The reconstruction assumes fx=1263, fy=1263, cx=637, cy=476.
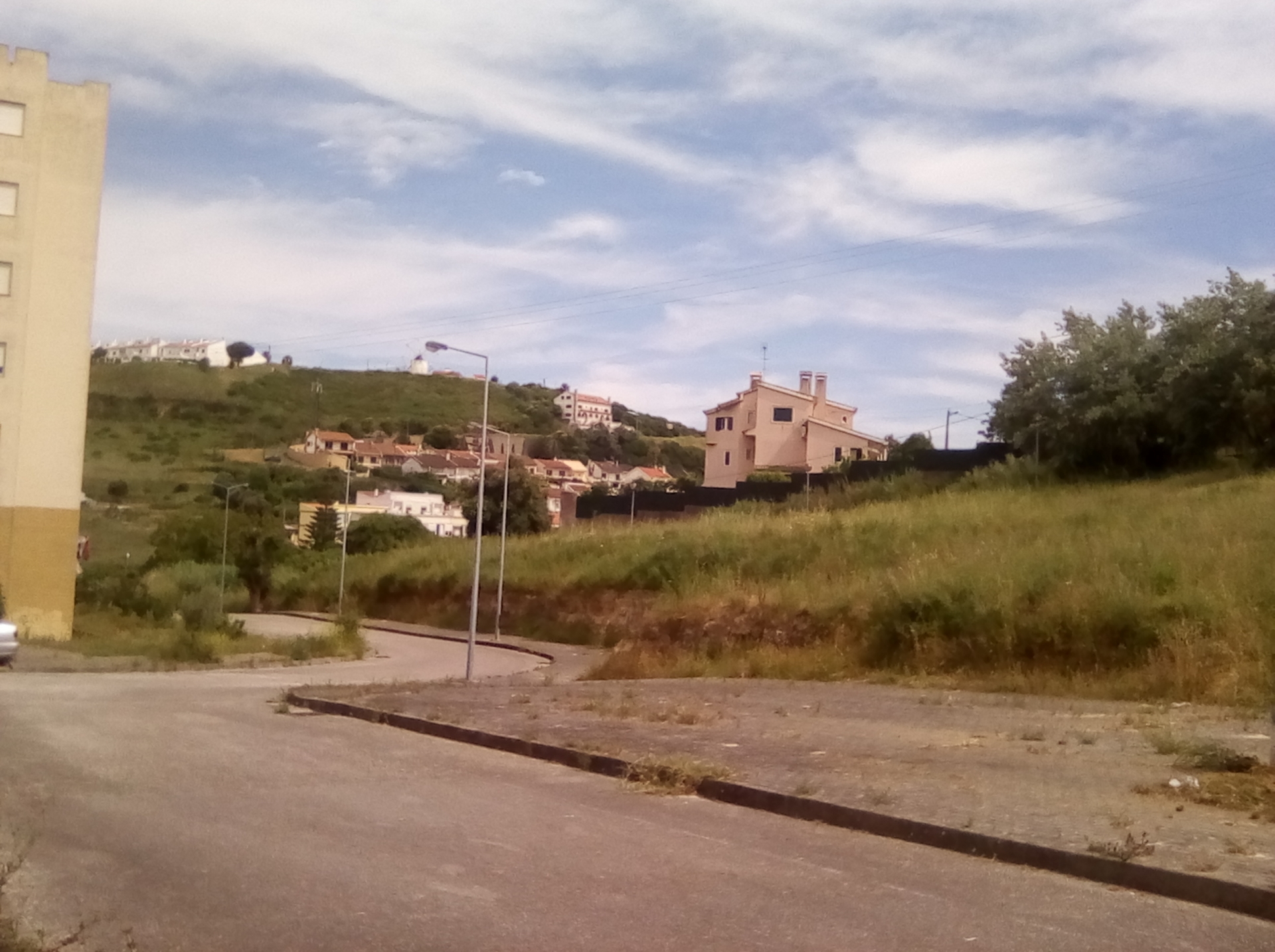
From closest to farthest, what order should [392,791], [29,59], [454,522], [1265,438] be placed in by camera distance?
[392,791]
[1265,438]
[29,59]
[454,522]

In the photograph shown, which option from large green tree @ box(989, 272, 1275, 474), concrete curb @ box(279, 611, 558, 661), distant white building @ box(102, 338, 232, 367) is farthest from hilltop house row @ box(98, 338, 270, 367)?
large green tree @ box(989, 272, 1275, 474)

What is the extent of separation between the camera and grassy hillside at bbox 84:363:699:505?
3169 inches

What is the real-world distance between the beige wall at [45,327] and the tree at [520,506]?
34034 mm

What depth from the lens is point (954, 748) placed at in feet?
43.3

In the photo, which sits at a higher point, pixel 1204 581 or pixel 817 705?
pixel 1204 581

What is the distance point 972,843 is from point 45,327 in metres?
40.2

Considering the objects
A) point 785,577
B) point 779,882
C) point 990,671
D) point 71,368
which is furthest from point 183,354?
point 779,882

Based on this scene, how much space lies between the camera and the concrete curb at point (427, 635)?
42.7 m

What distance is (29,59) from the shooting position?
40406 mm

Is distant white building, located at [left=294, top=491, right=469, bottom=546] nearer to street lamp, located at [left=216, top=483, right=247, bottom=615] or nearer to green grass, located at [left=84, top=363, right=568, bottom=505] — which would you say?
green grass, located at [left=84, top=363, right=568, bottom=505]

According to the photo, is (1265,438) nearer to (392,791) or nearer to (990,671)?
(990,671)

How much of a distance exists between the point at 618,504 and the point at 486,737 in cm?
5083

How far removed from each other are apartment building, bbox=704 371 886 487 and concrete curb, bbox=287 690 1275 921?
68.1 meters

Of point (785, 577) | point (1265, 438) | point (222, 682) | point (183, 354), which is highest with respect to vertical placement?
point (183, 354)
